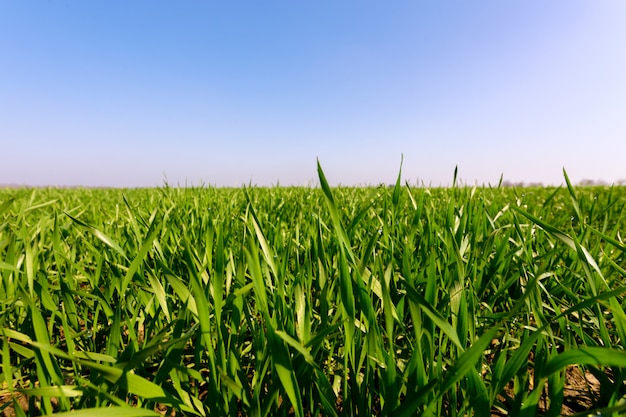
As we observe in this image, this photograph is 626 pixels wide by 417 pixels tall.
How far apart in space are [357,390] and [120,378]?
1.54 ft

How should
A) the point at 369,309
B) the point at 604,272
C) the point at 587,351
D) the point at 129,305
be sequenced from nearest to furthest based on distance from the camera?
the point at 587,351
the point at 369,309
the point at 129,305
the point at 604,272

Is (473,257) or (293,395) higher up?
(473,257)

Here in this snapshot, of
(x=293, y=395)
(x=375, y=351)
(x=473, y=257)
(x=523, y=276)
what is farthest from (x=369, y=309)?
(x=523, y=276)

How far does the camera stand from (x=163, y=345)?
0.61 m

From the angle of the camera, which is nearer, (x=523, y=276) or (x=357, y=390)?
(x=357, y=390)

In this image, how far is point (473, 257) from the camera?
1161 mm

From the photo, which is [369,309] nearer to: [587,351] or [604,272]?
[587,351]

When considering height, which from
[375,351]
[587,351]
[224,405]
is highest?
[587,351]

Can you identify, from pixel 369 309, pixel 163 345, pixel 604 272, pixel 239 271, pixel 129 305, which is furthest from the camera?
pixel 604 272

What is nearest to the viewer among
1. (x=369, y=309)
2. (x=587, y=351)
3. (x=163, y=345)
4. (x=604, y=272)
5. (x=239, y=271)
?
(x=587, y=351)

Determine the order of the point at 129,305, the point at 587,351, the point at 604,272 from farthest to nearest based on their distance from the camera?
the point at 604,272 → the point at 129,305 → the point at 587,351

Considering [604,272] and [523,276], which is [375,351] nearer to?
[523,276]

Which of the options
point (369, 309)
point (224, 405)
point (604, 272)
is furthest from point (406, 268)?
point (604, 272)

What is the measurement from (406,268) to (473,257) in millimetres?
474
